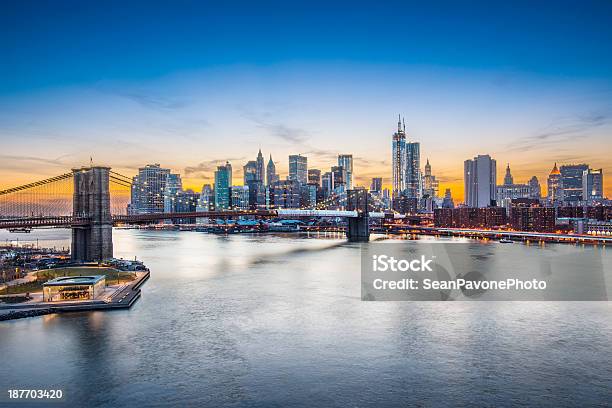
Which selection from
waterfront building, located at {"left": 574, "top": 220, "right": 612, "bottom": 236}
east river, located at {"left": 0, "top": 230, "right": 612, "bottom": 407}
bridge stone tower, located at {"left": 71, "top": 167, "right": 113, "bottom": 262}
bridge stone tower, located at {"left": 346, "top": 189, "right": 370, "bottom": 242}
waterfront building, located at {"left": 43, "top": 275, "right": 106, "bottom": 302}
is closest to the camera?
east river, located at {"left": 0, "top": 230, "right": 612, "bottom": 407}

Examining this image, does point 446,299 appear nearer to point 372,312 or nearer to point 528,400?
point 372,312

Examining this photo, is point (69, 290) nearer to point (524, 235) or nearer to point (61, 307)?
point (61, 307)

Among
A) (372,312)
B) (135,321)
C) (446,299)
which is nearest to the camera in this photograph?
(135,321)

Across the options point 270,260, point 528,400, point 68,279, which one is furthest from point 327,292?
point 270,260

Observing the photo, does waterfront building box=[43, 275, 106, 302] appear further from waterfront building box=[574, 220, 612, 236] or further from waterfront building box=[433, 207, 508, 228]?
waterfront building box=[433, 207, 508, 228]

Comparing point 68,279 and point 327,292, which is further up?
point 68,279

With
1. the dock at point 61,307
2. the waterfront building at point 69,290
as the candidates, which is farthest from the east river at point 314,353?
the waterfront building at point 69,290

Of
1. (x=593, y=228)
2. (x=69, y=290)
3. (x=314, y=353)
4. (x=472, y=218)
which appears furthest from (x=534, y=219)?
(x=69, y=290)

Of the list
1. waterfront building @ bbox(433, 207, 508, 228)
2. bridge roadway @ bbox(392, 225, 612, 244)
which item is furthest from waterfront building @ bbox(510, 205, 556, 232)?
bridge roadway @ bbox(392, 225, 612, 244)
